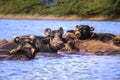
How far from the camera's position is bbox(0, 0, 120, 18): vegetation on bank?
4012 inches

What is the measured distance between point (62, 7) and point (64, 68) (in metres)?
89.0

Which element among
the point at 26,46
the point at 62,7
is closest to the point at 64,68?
the point at 26,46

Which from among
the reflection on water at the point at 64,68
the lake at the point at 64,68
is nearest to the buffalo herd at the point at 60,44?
the lake at the point at 64,68

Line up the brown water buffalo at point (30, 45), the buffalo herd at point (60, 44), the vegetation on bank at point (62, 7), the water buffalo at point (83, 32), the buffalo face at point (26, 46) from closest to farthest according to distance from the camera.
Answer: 1. the buffalo face at point (26, 46)
2. the brown water buffalo at point (30, 45)
3. the buffalo herd at point (60, 44)
4. the water buffalo at point (83, 32)
5. the vegetation on bank at point (62, 7)

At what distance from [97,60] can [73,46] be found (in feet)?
12.8

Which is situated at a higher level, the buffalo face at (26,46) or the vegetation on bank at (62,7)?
the buffalo face at (26,46)

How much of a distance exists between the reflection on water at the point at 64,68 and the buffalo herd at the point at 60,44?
29.0 inches

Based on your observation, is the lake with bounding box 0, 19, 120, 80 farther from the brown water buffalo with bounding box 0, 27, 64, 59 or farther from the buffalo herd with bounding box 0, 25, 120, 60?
the buffalo herd with bounding box 0, 25, 120, 60

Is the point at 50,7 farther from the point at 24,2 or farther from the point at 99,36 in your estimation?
the point at 99,36

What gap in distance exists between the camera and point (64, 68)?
23719mm

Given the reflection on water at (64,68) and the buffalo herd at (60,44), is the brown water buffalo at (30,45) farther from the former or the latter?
the reflection on water at (64,68)

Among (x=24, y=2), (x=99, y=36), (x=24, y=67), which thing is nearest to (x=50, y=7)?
(x=24, y=2)

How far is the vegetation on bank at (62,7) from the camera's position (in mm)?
101894

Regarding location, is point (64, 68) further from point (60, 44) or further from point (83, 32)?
point (83, 32)
